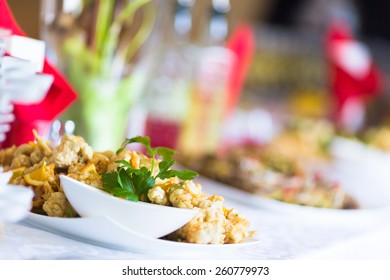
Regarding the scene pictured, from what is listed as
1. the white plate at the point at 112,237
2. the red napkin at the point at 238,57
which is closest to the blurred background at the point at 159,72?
the red napkin at the point at 238,57

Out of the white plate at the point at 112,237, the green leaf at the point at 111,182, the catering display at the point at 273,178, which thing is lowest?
the catering display at the point at 273,178

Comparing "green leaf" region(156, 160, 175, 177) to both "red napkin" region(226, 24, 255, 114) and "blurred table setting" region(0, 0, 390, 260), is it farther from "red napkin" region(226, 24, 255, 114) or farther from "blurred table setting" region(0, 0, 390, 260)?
"red napkin" region(226, 24, 255, 114)

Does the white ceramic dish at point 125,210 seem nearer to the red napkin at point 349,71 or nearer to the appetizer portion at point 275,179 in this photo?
the appetizer portion at point 275,179

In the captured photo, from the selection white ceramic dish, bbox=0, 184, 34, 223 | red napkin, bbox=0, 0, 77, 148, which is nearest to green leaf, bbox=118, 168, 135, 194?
white ceramic dish, bbox=0, 184, 34, 223

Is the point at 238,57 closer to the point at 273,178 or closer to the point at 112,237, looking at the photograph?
the point at 273,178

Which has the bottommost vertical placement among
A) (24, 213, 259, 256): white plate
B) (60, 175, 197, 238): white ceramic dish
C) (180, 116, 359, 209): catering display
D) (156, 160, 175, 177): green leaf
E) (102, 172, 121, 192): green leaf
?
(180, 116, 359, 209): catering display

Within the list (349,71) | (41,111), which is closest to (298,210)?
(41,111)
